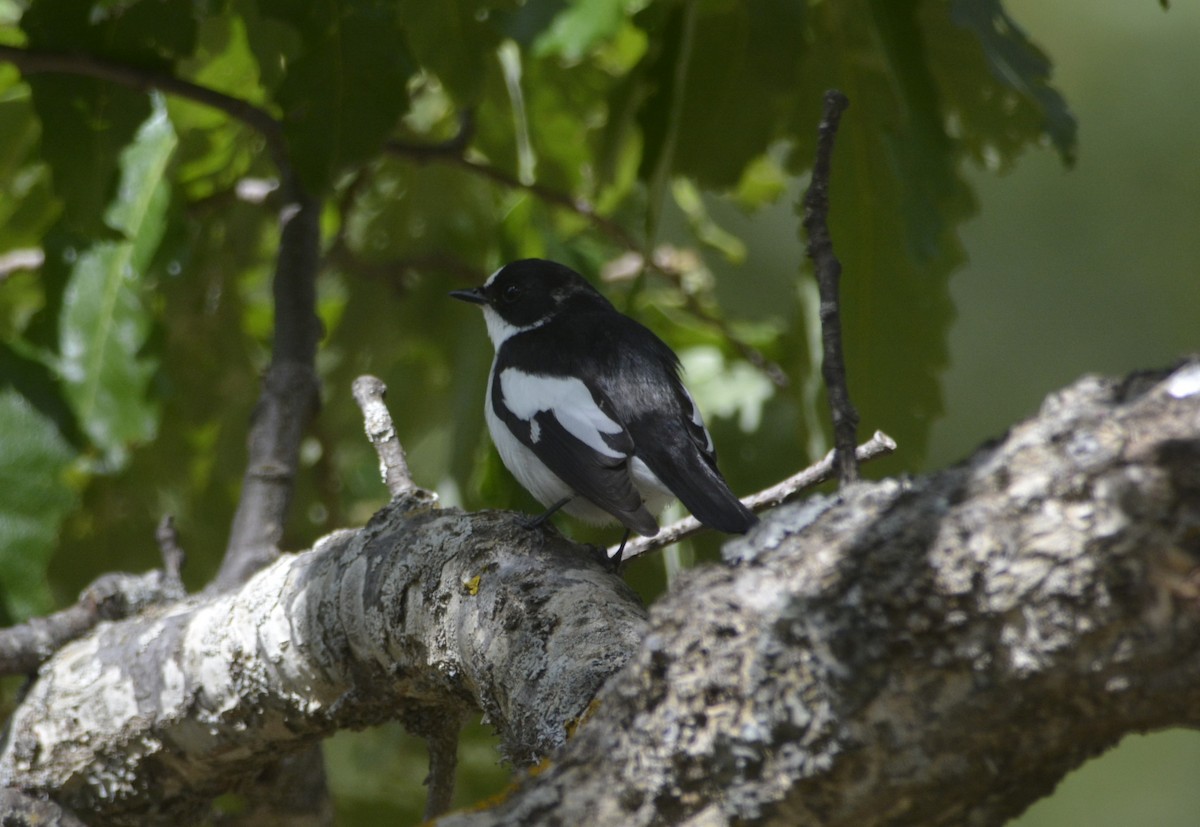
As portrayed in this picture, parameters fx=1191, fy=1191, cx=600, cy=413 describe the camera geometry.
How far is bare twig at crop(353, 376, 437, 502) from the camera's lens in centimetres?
218

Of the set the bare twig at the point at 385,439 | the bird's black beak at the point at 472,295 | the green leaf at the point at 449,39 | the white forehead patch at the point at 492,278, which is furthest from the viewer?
the bird's black beak at the point at 472,295

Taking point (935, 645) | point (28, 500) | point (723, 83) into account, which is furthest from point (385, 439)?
point (935, 645)

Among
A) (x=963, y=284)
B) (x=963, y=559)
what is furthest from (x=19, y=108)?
(x=963, y=284)

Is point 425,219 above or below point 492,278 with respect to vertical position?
above

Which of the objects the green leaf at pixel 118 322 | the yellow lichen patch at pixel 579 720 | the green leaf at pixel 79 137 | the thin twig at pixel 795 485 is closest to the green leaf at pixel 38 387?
the green leaf at pixel 118 322

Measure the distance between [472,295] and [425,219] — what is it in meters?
0.55

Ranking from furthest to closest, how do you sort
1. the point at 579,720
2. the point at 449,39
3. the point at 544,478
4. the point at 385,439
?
the point at 544,478 → the point at 449,39 → the point at 385,439 → the point at 579,720

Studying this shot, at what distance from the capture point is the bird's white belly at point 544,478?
9.29 feet

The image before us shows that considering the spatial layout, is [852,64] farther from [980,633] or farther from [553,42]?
[980,633]

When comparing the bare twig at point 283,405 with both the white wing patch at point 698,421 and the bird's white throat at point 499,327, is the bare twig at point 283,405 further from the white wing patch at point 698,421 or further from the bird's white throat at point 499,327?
the white wing patch at point 698,421

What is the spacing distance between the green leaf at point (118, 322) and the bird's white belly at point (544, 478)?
992 mm

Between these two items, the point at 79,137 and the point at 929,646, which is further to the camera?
the point at 79,137

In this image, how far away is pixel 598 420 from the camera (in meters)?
2.92

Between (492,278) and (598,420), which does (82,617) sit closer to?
(598,420)
